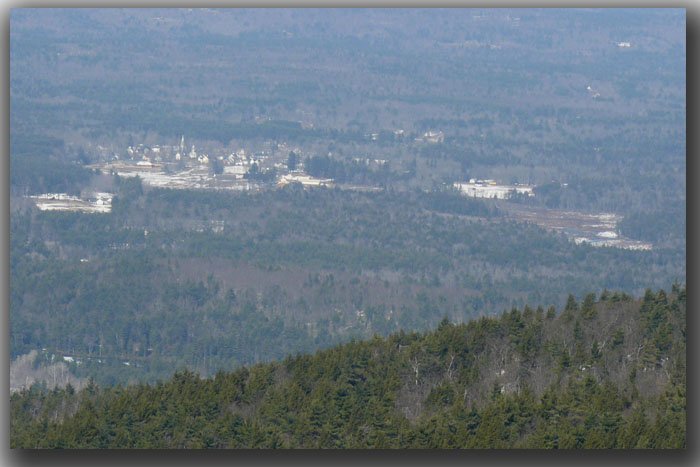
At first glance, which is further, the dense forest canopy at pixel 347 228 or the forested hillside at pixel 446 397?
the dense forest canopy at pixel 347 228

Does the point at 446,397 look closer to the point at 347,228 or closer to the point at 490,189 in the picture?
the point at 347,228

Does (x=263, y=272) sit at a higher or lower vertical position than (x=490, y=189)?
higher

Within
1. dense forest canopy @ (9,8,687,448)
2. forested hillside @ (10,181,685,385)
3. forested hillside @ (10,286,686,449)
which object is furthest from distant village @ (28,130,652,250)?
forested hillside @ (10,286,686,449)

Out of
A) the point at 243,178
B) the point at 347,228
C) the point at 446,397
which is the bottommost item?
the point at 347,228

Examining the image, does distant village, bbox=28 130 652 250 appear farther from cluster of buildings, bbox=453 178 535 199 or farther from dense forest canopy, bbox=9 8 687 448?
dense forest canopy, bbox=9 8 687 448

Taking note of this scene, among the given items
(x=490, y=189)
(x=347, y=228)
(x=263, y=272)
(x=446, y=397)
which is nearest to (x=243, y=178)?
(x=490, y=189)

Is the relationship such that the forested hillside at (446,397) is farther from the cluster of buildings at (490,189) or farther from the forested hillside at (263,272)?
the cluster of buildings at (490,189)

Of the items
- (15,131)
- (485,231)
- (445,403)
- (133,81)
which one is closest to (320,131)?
(133,81)

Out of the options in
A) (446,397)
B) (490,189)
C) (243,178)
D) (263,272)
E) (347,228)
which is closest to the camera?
(446,397)

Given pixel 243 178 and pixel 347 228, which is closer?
pixel 347 228

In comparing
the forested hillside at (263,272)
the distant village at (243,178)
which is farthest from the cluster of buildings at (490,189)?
the forested hillside at (263,272)
